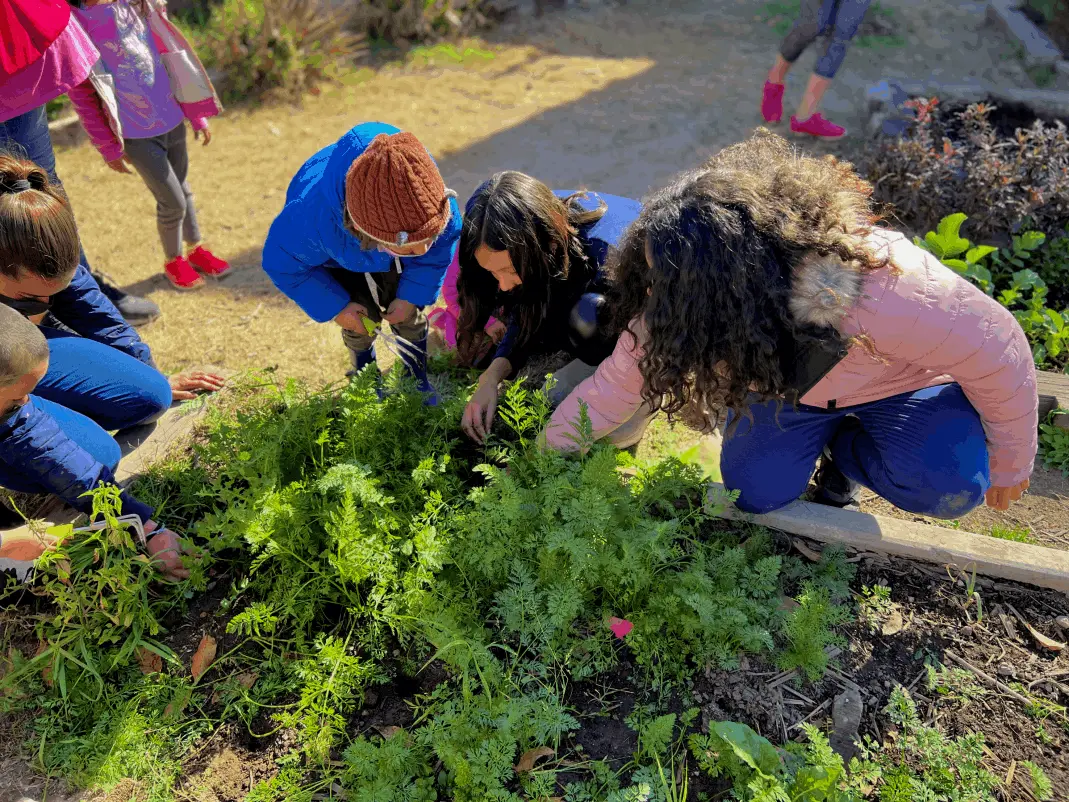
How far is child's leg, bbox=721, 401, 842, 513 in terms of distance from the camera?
227 centimetres

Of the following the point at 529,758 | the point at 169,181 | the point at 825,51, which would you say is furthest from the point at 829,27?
the point at 529,758

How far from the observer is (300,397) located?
8.86 ft

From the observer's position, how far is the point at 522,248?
2.25 metres

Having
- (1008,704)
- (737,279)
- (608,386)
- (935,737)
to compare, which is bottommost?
(1008,704)

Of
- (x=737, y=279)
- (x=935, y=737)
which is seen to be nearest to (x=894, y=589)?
(x=935, y=737)

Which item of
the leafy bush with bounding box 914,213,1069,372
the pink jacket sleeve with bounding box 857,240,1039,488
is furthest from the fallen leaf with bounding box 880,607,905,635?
the leafy bush with bounding box 914,213,1069,372

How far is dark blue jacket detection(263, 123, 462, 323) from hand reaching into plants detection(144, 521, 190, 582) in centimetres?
93

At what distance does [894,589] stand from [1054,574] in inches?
17.4

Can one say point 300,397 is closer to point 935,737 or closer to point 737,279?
point 737,279

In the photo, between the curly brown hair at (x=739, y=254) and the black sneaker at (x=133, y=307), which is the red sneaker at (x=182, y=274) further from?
the curly brown hair at (x=739, y=254)

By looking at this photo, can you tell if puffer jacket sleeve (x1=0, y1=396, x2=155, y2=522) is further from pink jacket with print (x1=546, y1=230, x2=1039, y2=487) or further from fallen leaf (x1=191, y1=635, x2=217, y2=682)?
pink jacket with print (x1=546, y1=230, x2=1039, y2=487)

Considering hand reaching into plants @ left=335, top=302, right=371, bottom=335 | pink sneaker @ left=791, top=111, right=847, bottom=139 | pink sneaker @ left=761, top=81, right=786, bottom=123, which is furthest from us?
pink sneaker @ left=761, top=81, right=786, bottom=123

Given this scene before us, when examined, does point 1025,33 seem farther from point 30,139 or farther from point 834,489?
point 30,139

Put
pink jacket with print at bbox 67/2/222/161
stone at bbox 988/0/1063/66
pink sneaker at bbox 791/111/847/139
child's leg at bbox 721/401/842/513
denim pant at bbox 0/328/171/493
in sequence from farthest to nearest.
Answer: stone at bbox 988/0/1063/66 → pink sneaker at bbox 791/111/847/139 → pink jacket with print at bbox 67/2/222/161 → denim pant at bbox 0/328/171/493 → child's leg at bbox 721/401/842/513
